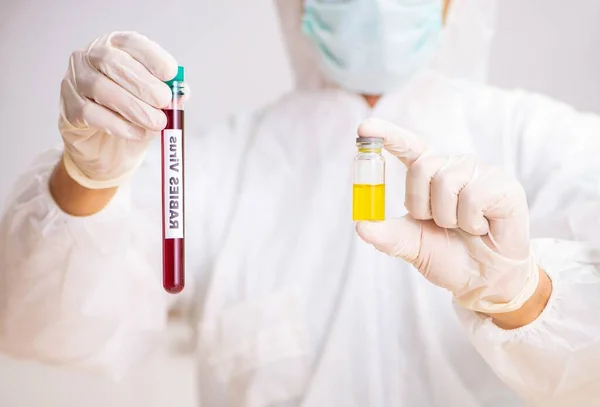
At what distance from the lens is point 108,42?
2.60 feet

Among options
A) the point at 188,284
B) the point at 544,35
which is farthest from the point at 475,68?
the point at 188,284

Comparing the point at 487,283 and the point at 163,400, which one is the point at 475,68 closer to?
the point at 487,283

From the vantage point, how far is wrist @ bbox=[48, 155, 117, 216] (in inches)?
35.7

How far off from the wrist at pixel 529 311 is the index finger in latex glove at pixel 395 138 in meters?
0.23

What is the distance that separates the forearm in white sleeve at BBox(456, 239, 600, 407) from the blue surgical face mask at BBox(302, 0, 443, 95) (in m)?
0.40

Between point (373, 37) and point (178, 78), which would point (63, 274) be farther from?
point (373, 37)

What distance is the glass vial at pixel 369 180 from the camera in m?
0.74

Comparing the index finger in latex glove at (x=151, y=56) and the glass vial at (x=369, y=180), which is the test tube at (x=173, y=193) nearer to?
the index finger in latex glove at (x=151, y=56)

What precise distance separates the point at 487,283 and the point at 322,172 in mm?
389

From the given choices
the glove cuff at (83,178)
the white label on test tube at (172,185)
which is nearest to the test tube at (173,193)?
the white label on test tube at (172,185)

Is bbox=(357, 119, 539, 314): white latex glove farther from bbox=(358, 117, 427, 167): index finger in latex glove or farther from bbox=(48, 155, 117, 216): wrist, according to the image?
bbox=(48, 155, 117, 216): wrist

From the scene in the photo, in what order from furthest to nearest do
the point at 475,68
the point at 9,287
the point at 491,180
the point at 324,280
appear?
the point at 475,68
the point at 324,280
the point at 9,287
the point at 491,180

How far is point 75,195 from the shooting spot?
35.7 inches

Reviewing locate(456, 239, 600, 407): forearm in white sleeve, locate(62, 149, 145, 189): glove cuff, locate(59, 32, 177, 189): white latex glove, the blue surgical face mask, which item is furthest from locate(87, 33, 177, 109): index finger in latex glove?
locate(456, 239, 600, 407): forearm in white sleeve
